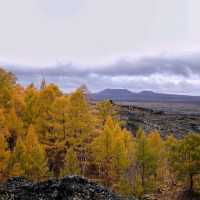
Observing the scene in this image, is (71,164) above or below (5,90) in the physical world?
below

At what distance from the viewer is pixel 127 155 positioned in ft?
206

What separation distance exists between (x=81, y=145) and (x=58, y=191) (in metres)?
25.6

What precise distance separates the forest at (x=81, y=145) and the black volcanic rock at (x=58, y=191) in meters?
13.4

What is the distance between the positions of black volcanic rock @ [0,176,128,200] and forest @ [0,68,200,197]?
13.4 meters

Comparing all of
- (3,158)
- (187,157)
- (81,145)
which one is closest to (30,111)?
(81,145)

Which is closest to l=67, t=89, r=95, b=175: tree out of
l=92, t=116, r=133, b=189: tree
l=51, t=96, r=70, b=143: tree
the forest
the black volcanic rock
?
the forest

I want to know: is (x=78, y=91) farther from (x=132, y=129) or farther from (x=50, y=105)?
(x=132, y=129)

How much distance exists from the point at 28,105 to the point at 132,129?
78.4 metres

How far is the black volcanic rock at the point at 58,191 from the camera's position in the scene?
3806cm

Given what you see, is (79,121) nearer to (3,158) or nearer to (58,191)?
(3,158)

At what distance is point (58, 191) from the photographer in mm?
38812

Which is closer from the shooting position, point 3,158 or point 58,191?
point 58,191

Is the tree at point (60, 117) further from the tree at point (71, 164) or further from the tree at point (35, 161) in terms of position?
the tree at point (35, 161)

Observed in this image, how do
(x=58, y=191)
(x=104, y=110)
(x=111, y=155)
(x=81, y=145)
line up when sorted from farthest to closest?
(x=104, y=110), (x=81, y=145), (x=111, y=155), (x=58, y=191)
